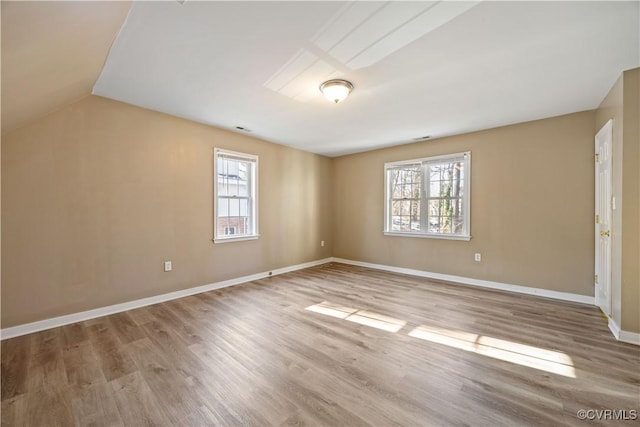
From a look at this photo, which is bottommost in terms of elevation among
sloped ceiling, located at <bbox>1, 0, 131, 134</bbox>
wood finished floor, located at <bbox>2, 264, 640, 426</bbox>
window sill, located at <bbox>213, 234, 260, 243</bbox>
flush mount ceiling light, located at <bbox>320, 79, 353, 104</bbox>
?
wood finished floor, located at <bbox>2, 264, 640, 426</bbox>

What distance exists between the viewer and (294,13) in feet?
5.52

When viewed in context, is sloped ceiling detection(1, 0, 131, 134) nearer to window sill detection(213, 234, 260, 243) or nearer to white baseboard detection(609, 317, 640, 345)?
window sill detection(213, 234, 260, 243)

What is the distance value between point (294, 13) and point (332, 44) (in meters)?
0.40

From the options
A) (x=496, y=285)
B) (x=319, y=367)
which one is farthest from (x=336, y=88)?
(x=496, y=285)

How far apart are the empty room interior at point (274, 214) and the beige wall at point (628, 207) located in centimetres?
2

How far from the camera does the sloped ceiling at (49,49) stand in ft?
4.42

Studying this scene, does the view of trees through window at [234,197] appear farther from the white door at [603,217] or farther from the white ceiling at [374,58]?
the white door at [603,217]

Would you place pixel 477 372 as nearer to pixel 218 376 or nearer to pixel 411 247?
pixel 218 376

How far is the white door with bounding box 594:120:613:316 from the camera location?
2.79 m

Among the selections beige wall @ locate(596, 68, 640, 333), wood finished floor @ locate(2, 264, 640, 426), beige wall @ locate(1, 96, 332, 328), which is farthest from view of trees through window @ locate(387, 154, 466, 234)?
beige wall @ locate(1, 96, 332, 328)

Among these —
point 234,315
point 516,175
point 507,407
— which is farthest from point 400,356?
point 516,175

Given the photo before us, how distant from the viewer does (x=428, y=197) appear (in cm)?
480

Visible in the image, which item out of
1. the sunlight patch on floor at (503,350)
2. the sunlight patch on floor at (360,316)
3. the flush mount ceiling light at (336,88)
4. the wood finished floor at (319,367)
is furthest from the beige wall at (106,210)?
the sunlight patch on floor at (503,350)

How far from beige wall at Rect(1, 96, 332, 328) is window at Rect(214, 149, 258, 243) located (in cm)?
15
